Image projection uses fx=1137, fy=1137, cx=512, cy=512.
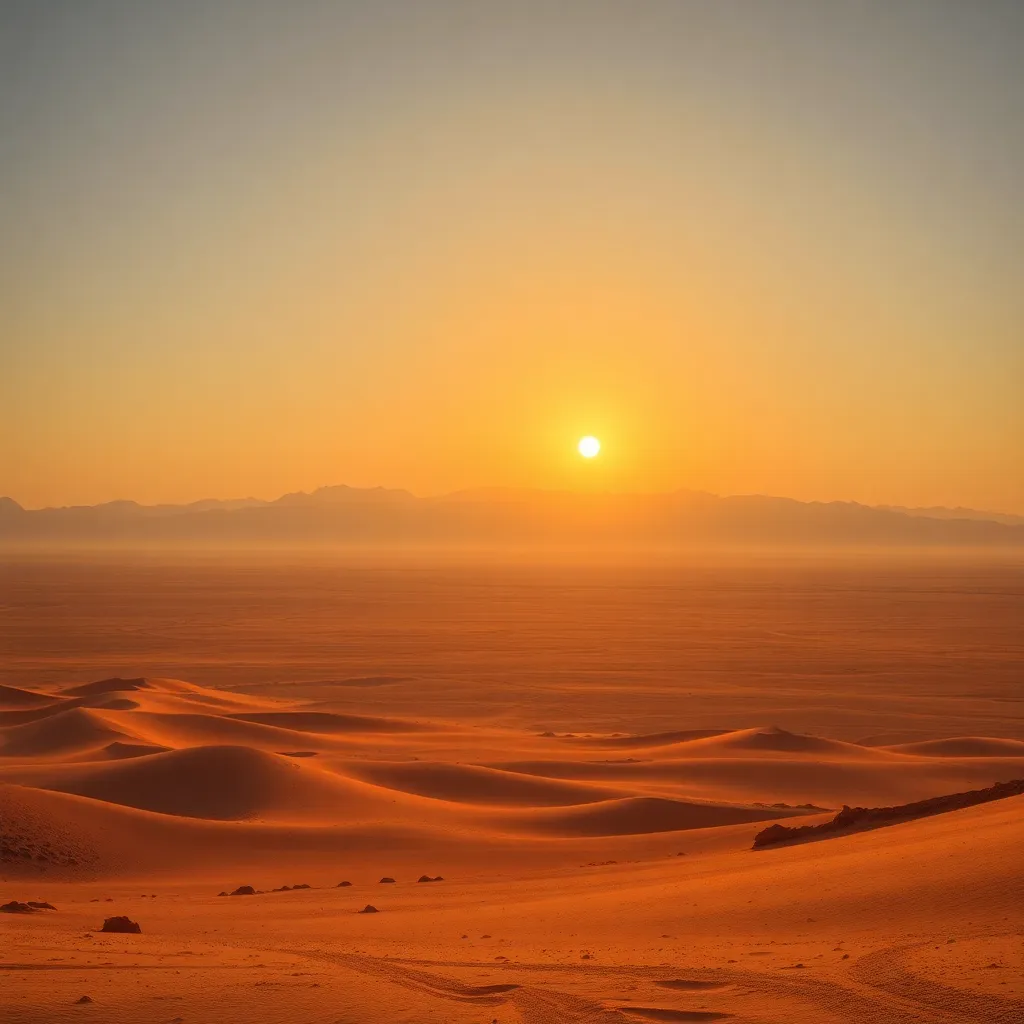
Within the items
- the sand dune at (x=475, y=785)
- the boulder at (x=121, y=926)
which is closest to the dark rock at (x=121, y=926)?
the boulder at (x=121, y=926)

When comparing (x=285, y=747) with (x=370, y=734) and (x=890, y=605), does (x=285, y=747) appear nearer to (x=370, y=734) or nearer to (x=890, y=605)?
(x=370, y=734)

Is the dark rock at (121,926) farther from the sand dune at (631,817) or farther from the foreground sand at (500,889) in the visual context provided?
the sand dune at (631,817)

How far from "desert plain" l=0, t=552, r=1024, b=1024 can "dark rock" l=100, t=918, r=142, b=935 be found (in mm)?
260

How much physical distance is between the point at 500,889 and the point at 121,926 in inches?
161

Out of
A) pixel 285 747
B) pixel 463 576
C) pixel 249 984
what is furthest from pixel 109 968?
pixel 463 576

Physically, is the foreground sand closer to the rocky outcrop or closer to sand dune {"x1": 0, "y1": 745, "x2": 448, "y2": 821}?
sand dune {"x1": 0, "y1": 745, "x2": 448, "y2": 821}

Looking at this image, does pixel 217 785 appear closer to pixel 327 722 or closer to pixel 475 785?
pixel 475 785

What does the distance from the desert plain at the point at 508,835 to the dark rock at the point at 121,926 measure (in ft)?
0.85

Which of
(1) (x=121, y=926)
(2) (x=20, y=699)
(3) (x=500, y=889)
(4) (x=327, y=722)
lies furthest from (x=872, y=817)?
(2) (x=20, y=699)

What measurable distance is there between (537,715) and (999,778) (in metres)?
16.2

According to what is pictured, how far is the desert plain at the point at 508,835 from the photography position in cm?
662

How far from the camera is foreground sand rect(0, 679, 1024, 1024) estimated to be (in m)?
6.43

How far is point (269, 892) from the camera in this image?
12.4 m

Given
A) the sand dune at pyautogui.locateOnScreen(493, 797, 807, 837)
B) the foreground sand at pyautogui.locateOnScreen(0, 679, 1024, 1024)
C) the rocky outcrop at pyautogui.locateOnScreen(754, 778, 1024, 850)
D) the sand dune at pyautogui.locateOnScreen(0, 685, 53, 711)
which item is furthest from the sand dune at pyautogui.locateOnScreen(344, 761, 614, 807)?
the sand dune at pyautogui.locateOnScreen(0, 685, 53, 711)
